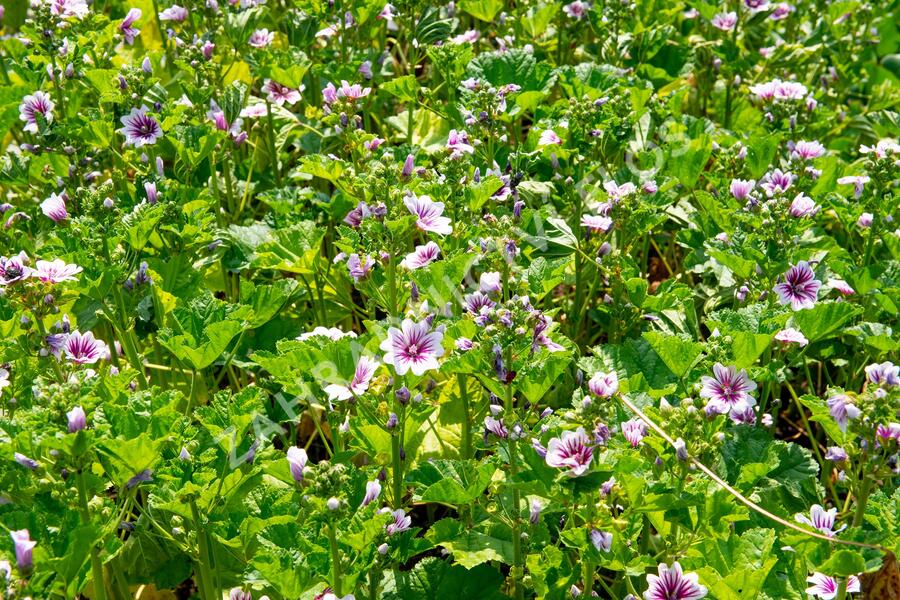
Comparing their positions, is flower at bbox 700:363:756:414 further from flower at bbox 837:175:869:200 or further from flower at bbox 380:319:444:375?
flower at bbox 837:175:869:200

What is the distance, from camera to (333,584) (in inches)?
105

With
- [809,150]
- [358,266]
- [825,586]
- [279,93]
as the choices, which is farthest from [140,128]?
[825,586]

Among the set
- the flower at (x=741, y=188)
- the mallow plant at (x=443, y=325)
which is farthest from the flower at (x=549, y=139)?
the flower at (x=741, y=188)

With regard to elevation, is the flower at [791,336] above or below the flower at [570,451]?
below

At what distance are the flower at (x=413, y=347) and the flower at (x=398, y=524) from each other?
1.28 ft

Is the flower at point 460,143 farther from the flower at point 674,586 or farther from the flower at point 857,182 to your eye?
the flower at point 674,586

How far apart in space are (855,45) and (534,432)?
3.72 meters

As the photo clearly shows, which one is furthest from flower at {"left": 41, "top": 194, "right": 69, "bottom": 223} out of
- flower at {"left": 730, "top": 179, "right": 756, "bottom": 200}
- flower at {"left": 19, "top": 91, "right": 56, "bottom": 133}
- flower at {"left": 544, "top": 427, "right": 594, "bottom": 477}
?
flower at {"left": 730, "top": 179, "right": 756, "bottom": 200}

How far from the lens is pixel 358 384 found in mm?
2955

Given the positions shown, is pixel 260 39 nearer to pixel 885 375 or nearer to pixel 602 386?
pixel 602 386

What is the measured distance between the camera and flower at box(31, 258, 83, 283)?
3.17 m

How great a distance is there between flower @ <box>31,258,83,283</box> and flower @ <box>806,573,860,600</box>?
220cm

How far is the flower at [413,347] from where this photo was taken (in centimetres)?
288

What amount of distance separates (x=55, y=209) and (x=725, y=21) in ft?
10.7
